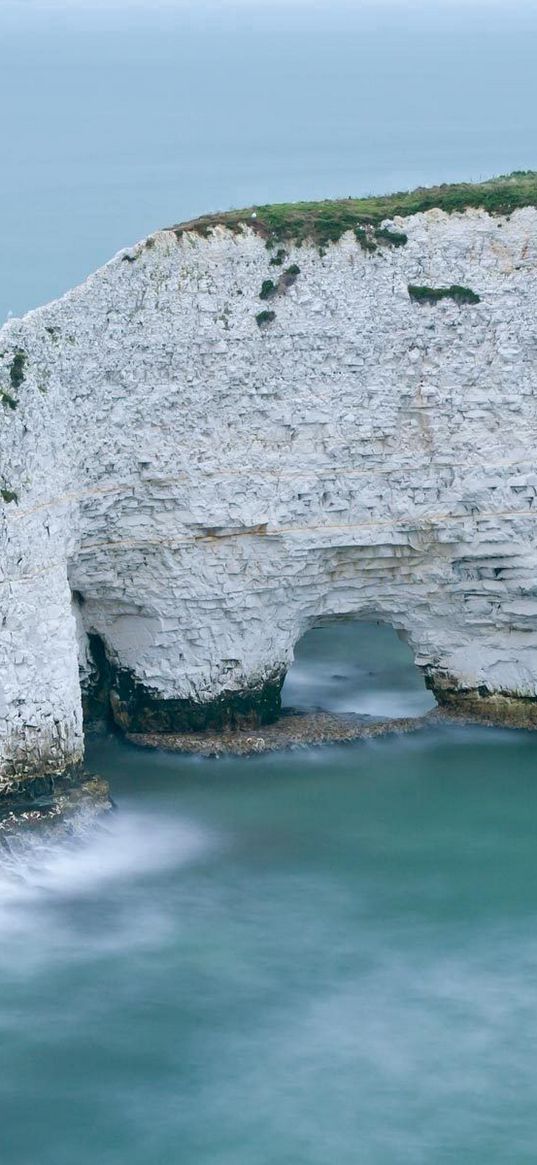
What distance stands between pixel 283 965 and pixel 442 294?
14.5 metres

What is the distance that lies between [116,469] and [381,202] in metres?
8.23

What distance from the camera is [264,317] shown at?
3925 centimetres

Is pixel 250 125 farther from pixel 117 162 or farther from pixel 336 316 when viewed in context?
pixel 336 316

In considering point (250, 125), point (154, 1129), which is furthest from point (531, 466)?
point (250, 125)

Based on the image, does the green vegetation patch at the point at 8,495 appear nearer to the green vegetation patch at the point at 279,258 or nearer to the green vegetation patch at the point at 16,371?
the green vegetation patch at the point at 16,371

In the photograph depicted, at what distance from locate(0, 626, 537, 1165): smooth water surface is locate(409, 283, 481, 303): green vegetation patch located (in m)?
9.46

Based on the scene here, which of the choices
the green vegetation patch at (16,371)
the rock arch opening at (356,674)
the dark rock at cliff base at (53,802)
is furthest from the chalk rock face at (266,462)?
the rock arch opening at (356,674)

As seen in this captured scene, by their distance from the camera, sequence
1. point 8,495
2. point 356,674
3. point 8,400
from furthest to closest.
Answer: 1. point 356,674
2. point 8,400
3. point 8,495

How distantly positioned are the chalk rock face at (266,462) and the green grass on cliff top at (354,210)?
326mm

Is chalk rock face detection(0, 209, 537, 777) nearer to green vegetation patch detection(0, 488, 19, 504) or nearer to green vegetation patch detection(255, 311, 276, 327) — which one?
green vegetation patch detection(255, 311, 276, 327)

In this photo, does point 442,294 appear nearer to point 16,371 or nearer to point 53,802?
point 16,371

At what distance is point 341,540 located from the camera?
4053 cm

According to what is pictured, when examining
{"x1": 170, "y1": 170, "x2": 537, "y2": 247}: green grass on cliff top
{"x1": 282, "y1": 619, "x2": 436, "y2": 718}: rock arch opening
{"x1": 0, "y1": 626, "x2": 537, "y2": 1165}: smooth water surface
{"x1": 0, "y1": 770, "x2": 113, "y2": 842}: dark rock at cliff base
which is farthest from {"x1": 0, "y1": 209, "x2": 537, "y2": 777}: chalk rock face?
{"x1": 0, "y1": 626, "x2": 537, "y2": 1165}: smooth water surface

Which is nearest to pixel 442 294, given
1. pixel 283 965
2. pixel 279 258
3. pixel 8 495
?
pixel 279 258
